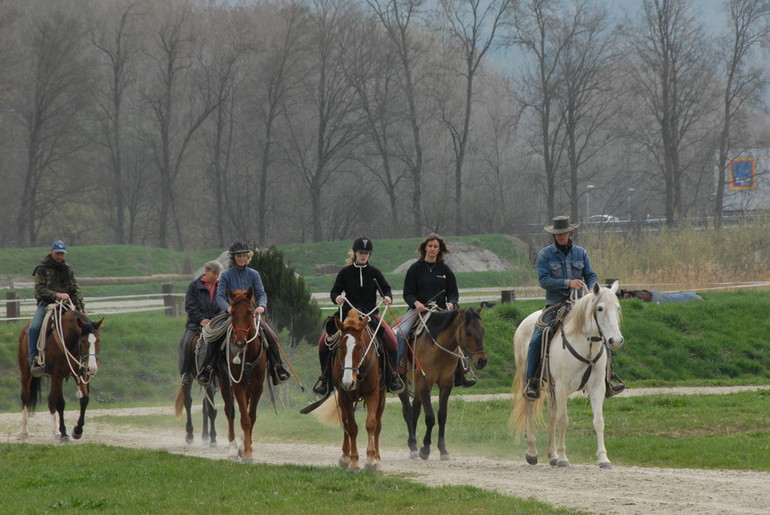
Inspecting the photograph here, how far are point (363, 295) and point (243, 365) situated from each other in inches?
70.2

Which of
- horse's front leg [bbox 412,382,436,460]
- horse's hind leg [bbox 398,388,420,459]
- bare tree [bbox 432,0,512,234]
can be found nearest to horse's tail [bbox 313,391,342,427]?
horse's hind leg [bbox 398,388,420,459]

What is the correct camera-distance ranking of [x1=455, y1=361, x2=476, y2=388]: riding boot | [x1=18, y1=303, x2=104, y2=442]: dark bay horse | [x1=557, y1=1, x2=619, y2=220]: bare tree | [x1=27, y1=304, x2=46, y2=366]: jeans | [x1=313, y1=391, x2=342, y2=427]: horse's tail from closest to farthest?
[x1=313, y1=391, x2=342, y2=427]: horse's tail → [x1=455, y1=361, x2=476, y2=388]: riding boot → [x1=18, y1=303, x2=104, y2=442]: dark bay horse → [x1=27, y1=304, x2=46, y2=366]: jeans → [x1=557, y1=1, x2=619, y2=220]: bare tree

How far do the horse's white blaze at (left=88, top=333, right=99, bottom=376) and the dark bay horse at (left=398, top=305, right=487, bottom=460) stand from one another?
17.2 feet

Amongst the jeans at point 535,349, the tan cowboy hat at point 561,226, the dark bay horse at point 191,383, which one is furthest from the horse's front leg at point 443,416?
the dark bay horse at point 191,383

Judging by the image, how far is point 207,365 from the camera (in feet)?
49.0

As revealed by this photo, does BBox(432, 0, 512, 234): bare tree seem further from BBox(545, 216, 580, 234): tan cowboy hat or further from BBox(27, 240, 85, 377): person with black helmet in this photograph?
BBox(545, 216, 580, 234): tan cowboy hat

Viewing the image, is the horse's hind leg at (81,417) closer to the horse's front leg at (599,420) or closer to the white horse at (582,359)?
the white horse at (582,359)

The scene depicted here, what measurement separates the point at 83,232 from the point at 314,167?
1646 centimetres

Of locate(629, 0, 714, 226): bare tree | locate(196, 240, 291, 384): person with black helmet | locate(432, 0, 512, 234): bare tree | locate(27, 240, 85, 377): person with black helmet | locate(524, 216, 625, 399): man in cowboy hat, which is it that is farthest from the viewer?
locate(432, 0, 512, 234): bare tree

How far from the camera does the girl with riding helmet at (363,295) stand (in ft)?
45.9

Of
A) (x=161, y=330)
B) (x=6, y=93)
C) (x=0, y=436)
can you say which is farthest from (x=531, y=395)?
(x=6, y=93)

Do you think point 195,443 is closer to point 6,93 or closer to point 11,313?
point 11,313

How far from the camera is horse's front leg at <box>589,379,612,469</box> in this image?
43.0ft

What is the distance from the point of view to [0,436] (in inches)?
744
